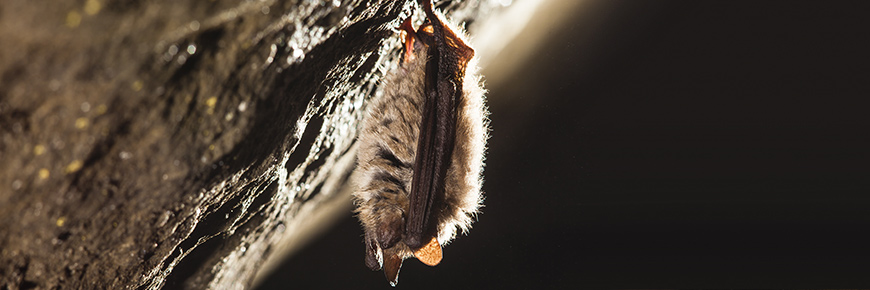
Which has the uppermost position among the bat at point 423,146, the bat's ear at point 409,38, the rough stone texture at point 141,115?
the rough stone texture at point 141,115

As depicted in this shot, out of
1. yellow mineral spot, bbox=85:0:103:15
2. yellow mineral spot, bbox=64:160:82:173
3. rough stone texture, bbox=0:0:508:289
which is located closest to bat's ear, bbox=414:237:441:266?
rough stone texture, bbox=0:0:508:289

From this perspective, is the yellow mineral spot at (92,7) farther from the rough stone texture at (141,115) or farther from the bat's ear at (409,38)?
the bat's ear at (409,38)

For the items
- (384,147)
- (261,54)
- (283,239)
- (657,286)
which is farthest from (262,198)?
(657,286)

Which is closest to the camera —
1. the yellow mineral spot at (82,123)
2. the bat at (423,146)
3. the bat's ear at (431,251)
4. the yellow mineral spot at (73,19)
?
the yellow mineral spot at (73,19)

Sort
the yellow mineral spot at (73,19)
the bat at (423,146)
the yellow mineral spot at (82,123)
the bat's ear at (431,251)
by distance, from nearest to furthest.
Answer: the yellow mineral spot at (73,19) → the yellow mineral spot at (82,123) → the bat at (423,146) → the bat's ear at (431,251)

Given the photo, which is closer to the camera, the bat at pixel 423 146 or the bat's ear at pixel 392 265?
the bat at pixel 423 146

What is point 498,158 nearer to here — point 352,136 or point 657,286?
point 352,136

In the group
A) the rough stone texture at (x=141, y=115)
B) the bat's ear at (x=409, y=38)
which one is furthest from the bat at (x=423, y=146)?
the rough stone texture at (x=141, y=115)

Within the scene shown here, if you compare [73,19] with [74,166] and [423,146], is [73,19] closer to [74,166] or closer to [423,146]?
[74,166]

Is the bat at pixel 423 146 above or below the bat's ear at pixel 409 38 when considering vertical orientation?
below
